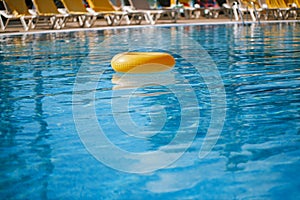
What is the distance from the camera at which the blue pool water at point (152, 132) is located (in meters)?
2.45

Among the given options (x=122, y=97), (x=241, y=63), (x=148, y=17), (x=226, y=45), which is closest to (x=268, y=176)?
(x=122, y=97)

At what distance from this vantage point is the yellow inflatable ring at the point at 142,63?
5969 mm

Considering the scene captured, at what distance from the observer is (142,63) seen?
5.98 meters

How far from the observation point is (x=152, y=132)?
3404 millimetres

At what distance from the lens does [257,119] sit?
3668 mm

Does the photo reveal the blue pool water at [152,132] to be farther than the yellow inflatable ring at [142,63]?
No

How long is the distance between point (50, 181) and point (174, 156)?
726mm

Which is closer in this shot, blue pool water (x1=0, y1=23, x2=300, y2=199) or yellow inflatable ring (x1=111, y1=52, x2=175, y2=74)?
blue pool water (x1=0, y1=23, x2=300, y2=199)

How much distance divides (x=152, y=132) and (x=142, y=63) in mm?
2652

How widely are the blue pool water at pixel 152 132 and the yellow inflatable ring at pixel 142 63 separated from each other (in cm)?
12

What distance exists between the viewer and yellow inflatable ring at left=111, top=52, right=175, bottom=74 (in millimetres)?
5969

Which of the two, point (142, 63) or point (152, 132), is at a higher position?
point (152, 132)

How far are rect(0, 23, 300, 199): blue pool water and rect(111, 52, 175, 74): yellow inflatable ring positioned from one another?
0.12 m

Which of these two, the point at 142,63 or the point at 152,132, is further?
the point at 142,63
